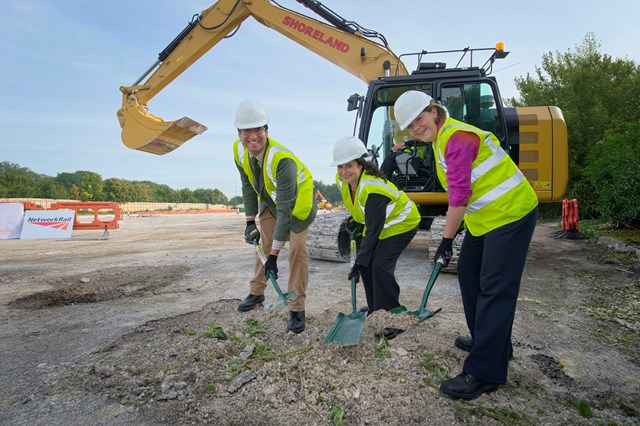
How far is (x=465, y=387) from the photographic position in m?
2.35

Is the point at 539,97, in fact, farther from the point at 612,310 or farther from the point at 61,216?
the point at 61,216

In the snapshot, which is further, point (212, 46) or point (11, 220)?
point (11, 220)

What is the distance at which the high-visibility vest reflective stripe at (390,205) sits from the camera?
3209mm

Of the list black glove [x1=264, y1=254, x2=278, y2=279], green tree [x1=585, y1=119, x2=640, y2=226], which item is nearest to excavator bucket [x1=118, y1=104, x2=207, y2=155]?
black glove [x1=264, y1=254, x2=278, y2=279]

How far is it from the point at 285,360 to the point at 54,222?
1132 centimetres

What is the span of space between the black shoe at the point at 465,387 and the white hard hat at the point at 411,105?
1.56 meters

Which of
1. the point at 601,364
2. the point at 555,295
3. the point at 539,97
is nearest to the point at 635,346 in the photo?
the point at 601,364

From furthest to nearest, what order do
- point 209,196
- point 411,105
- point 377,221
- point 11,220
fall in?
1. point 209,196
2. point 11,220
3. point 377,221
4. point 411,105

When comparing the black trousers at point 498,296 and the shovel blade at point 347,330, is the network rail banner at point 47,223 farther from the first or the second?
the black trousers at point 498,296

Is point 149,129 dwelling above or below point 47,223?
above

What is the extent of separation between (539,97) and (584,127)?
3.62 m

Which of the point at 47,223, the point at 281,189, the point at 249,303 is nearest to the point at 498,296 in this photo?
Result: the point at 281,189

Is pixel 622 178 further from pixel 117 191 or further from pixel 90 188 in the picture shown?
pixel 117 191

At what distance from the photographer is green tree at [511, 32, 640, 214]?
16672mm
